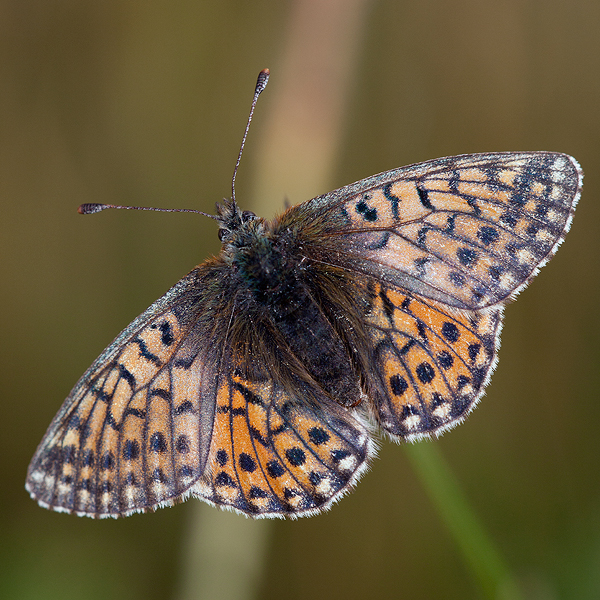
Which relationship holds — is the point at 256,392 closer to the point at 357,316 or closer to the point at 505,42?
the point at 357,316

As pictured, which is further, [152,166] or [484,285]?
[152,166]

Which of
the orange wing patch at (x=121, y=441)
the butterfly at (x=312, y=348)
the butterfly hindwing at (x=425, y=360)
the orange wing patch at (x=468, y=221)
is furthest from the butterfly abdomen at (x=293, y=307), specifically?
the orange wing patch at (x=121, y=441)

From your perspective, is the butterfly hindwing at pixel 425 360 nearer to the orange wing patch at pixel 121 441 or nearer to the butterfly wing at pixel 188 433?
the butterfly wing at pixel 188 433

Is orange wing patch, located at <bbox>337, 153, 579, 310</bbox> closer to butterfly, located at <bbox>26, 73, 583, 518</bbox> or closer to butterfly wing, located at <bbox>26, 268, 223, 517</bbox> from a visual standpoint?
butterfly, located at <bbox>26, 73, 583, 518</bbox>

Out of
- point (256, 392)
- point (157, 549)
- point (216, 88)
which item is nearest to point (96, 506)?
point (256, 392)

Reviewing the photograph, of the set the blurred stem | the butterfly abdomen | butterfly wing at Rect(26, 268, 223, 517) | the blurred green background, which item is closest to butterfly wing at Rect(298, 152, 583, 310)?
the butterfly abdomen
